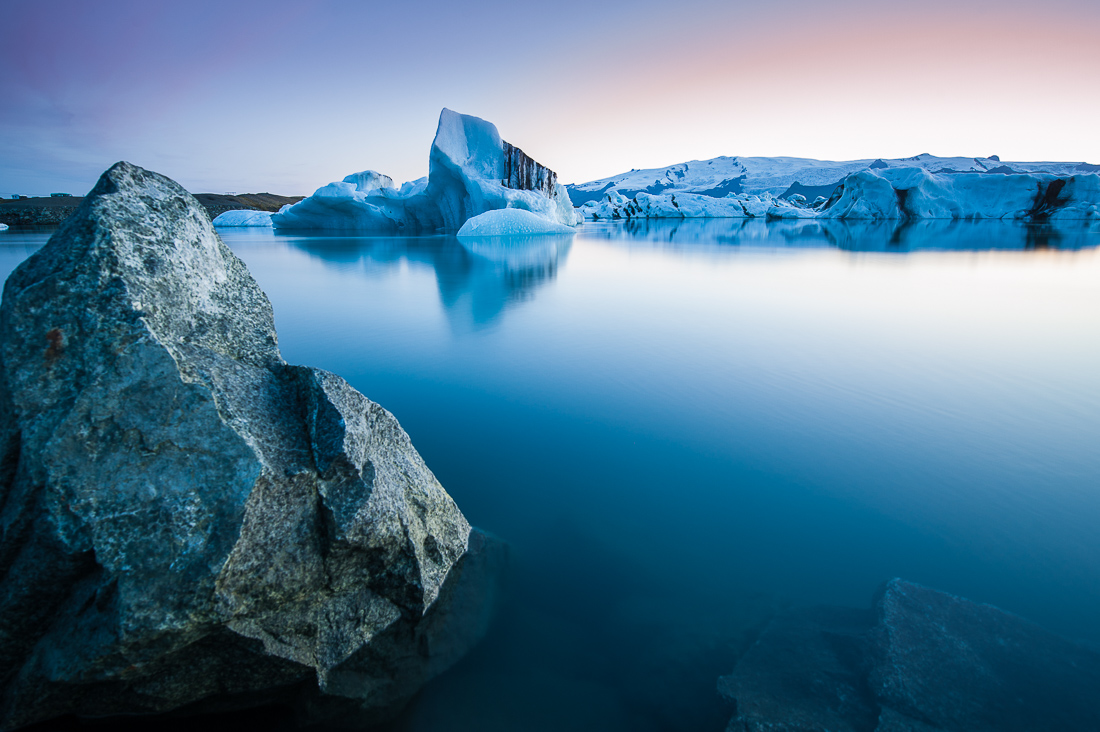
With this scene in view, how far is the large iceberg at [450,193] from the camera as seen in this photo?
20.6 meters

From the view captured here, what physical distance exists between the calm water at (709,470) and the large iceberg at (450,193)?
16.5 metres

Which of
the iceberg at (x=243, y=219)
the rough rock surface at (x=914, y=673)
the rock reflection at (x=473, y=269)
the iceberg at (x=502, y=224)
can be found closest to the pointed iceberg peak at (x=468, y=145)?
the iceberg at (x=502, y=224)

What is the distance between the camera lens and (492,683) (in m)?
1.54

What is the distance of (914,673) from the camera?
4.79ft

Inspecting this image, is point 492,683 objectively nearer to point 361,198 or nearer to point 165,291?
point 165,291

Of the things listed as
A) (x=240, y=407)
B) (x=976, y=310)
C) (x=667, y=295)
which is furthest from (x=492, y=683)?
(x=976, y=310)

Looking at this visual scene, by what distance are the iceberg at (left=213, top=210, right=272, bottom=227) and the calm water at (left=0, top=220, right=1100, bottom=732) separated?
3444 cm

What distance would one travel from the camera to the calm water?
5.35 ft

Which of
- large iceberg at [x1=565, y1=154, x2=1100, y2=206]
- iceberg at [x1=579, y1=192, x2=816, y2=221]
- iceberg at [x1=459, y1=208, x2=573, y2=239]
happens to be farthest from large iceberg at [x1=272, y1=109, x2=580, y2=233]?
large iceberg at [x1=565, y1=154, x2=1100, y2=206]

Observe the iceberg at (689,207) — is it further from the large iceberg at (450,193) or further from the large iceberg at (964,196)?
the large iceberg at (450,193)

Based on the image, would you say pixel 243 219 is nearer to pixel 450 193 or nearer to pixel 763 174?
pixel 450 193

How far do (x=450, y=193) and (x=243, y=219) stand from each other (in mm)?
19924

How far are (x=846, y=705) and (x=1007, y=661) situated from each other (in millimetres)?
587

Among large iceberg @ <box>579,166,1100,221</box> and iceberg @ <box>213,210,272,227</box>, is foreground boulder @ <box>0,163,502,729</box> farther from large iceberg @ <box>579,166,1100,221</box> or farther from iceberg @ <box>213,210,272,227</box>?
large iceberg @ <box>579,166,1100,221</box>
